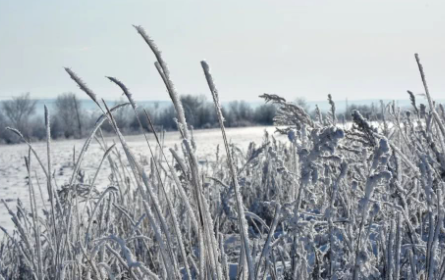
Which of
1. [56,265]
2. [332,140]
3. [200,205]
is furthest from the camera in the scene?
[56,265]

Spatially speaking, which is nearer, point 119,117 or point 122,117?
point 119,117

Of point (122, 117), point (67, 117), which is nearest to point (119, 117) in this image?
point (122, 117)

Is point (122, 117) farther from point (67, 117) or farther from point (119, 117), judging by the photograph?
point (67, 117)

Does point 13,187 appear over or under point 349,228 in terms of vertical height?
under

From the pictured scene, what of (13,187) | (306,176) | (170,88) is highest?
(170,88)

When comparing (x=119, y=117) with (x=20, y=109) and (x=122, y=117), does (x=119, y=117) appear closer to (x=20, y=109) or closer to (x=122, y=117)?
(x=122, y=117)

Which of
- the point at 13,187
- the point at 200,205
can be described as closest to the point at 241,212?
the point at 200,205

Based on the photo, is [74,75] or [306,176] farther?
[74,75]

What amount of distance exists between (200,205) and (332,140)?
0.74ft

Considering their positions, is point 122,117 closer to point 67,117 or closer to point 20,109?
point 67,117

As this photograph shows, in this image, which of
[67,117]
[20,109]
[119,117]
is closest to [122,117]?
[119,117]

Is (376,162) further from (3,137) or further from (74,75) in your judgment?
(3,137)

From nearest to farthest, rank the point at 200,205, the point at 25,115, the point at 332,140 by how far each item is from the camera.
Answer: the point at 332,140
the point at 200,205
the point at 25,115

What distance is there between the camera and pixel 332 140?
24.8 inches
